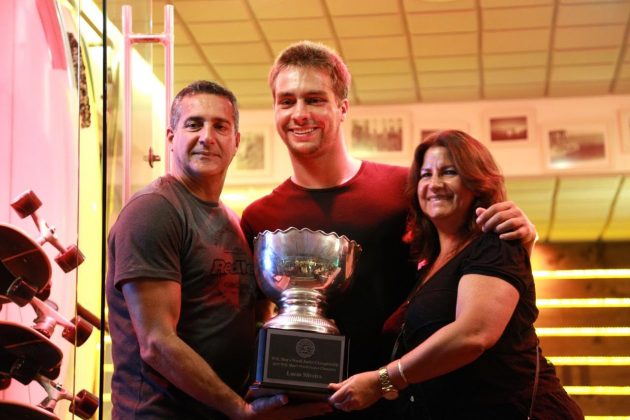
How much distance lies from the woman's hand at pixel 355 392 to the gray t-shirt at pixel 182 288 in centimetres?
28

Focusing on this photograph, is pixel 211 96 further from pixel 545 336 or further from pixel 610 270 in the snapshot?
pixel 610 270

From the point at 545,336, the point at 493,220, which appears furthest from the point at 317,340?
the point at 545,336

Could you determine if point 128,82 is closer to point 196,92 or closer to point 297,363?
point 196,92

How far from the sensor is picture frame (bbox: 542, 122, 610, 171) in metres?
6.72

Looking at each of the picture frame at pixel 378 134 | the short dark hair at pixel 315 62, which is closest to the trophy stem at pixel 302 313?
the short dark hair at pixel 315 62

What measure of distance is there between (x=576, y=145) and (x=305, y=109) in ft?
15.9

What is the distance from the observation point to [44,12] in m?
2.05

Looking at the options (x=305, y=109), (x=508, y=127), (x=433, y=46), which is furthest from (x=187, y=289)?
(x=508, y=127)

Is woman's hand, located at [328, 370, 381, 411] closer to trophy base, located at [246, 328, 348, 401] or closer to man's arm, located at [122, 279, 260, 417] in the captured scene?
trophy base, located at [246, 328, 348, 401]

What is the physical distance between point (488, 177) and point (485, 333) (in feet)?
1.31

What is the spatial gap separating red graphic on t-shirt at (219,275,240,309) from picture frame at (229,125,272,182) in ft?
16.5

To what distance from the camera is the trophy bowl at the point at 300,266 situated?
2.02 meters

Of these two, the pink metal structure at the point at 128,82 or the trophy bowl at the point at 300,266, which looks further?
the pink metal structure at the point at 128,82

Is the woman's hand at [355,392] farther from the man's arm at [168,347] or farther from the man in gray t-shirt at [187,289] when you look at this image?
the man's arm at [168,347]
